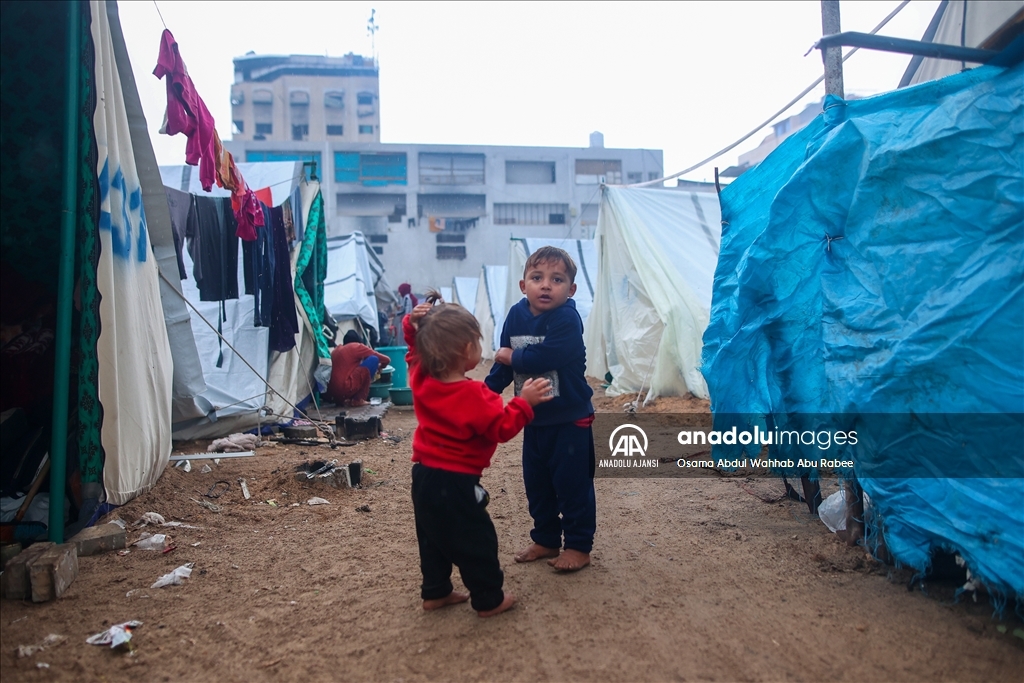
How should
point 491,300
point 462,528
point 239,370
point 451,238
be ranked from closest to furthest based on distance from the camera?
point 462,528 → point 239,370 → point 491,300 → point 451,238

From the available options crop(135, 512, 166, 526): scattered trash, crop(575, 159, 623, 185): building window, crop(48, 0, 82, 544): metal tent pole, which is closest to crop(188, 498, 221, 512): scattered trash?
crop(135, 512, 166, 526): scattered trash

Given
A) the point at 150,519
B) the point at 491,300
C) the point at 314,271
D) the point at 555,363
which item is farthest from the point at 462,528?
the point at 491,300

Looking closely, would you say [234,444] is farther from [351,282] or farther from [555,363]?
[351,282]

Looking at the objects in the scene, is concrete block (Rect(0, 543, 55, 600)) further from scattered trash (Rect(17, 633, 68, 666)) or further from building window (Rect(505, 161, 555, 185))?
building window (Rect(505, 161, 555, 185))

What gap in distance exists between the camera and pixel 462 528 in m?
2.03

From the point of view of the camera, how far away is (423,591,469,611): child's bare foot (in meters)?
2.11

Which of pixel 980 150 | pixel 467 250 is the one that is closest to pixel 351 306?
pixel 980 150

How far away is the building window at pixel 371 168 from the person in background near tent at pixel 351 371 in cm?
3419

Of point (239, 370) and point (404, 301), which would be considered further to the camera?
point (404, 301)

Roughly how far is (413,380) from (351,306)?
9396mm

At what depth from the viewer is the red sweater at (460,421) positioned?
199 cm

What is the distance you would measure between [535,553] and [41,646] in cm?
164

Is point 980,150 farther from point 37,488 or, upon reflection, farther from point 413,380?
point 37,488

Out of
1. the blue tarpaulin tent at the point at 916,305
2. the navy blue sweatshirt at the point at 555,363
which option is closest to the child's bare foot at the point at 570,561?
the navy blue sweatshirt at the point at 555,363
